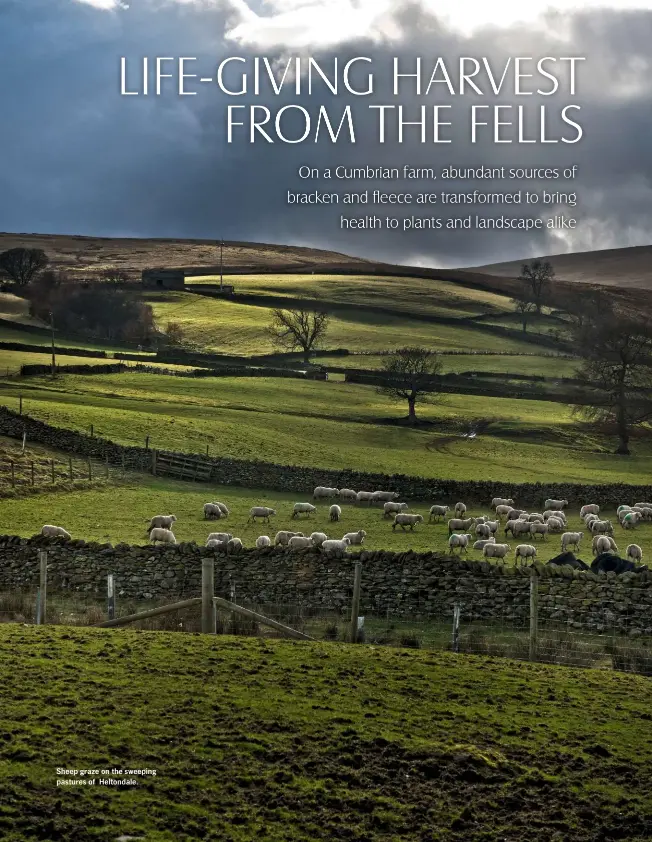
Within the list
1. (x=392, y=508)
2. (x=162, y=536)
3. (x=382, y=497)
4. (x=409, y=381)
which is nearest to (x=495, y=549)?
(x=162, y=536)

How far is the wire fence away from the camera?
1692 centimetres

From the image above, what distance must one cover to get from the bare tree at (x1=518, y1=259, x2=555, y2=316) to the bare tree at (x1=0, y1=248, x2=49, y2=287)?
207 feet

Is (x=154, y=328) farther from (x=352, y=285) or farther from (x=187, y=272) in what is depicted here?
(x=187, y=272)

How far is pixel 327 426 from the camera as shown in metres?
64.2

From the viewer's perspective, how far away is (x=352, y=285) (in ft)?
526

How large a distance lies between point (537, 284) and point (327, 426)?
80.6m

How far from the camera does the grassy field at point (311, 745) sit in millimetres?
9852

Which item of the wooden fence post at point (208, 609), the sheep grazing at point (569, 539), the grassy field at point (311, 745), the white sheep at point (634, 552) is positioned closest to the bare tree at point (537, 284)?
the sheep grazing at point (569, 539)

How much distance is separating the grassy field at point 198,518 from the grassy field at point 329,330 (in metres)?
59.2

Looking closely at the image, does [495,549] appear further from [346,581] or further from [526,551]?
[346,581]

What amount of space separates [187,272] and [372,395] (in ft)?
352

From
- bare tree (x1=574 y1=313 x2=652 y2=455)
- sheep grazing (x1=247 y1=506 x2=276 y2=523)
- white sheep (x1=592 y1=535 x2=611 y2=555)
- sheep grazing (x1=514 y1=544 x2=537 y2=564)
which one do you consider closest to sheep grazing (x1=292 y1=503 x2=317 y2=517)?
sheep grazing (x1=247 y1=506 x2=276 y2=523)

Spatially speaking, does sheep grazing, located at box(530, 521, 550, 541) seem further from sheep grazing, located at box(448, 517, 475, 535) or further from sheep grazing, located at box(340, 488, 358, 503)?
sheep grazing, located at box(340, 488, 358, 503)

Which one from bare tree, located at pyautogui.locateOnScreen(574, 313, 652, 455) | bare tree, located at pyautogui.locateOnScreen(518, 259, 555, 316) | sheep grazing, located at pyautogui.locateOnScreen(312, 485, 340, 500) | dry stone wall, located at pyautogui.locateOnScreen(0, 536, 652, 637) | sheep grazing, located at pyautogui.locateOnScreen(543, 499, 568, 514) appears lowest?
sheep grazing, located at pyautogui.locateOnScreen(543, 499, 568, 514)
